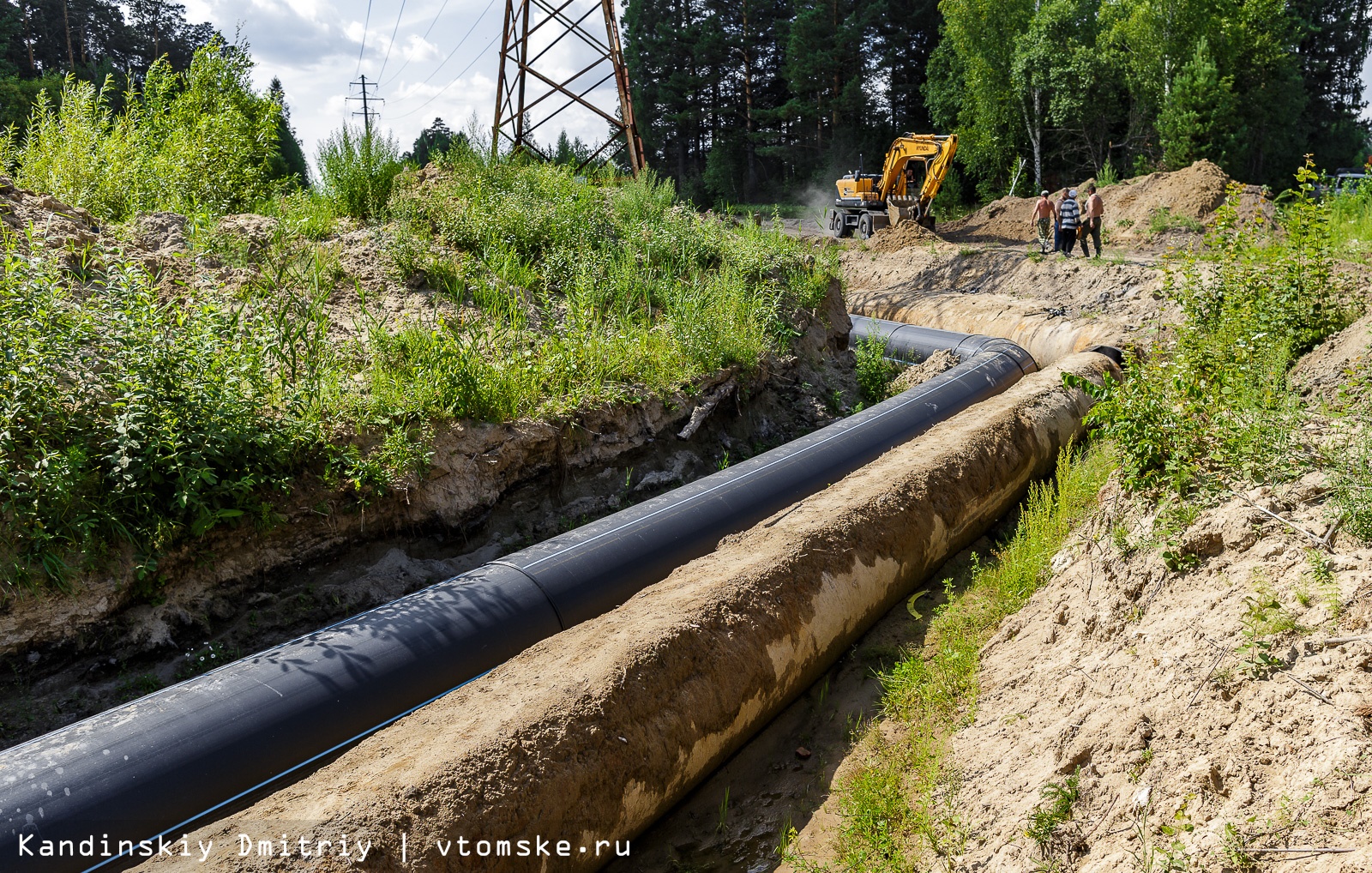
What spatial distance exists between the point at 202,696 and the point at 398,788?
41.9 inches

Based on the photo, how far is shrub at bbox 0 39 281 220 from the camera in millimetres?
6531

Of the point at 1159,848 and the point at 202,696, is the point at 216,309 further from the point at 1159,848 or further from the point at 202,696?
the point at 1159,848

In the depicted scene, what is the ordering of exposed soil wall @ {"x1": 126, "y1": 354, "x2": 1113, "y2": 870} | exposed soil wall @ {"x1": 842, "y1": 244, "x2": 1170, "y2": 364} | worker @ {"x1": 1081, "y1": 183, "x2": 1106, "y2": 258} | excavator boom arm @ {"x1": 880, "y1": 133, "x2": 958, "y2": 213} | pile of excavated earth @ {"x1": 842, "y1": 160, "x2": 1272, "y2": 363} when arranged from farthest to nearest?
excavator boom arm @ {"x1": 880, "y1": 133, "x2": 958, "y2": 213}, worker @ {"x1": 1081, "y1": 183, "x2": 1106, "y2": 258}, pile of excavated earth @ {"x1": 842, "y1": 160, "x2": 1272, "y2": 363}, exposed soil wall @ {"x1": 842, "y1": 244, "x2": 1170, "y2": 364}, exposed soil wall @ {"x1": 126, "y1": 354, "x2": 1113, "y2": 870}

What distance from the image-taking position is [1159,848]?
2139mm

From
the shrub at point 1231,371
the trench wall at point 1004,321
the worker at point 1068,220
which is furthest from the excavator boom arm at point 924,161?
the shrub at point 1231,371

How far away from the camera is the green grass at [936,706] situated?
9.56ft

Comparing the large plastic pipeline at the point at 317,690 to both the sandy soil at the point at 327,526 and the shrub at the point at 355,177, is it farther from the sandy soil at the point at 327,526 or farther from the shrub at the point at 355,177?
the shrub at the point at 355,177

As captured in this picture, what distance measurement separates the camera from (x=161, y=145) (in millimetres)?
7848

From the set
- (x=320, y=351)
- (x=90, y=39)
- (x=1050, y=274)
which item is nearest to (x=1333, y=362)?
(x=320, y=351)

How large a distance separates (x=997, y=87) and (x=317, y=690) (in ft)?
102

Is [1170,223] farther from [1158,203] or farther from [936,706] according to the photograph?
[936,706]

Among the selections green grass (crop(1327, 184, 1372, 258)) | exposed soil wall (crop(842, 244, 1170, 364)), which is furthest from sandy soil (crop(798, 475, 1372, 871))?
exposed soil wall (crop(842, 244, 1170, 364))

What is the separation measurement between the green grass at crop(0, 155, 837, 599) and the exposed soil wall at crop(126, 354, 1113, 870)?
1935 mm

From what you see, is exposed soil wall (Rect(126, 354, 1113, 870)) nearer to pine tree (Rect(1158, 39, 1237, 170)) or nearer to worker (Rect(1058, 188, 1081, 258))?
worker (Rect(1058, 188, 1081, 258))
